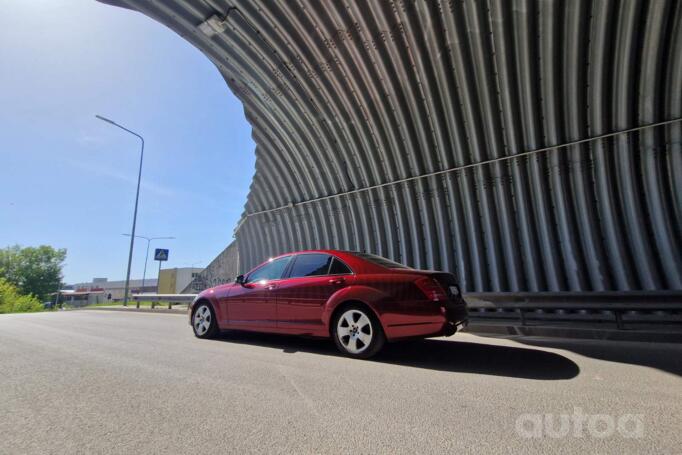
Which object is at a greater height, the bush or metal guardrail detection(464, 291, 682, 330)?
the bush

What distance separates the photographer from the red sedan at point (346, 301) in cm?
365

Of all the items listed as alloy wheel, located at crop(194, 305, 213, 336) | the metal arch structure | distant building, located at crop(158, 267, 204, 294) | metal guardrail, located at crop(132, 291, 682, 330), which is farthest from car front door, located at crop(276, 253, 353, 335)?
distant building, located at crop(158, 267, 204, 294)

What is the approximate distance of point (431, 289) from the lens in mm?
3674

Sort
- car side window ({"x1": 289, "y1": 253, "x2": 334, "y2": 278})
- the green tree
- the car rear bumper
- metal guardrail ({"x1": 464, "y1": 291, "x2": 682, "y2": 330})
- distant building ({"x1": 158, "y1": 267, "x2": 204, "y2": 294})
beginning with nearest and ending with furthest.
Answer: the car rear bumper → car side window ({"x1": 289, "y1": 253, "x2": 334, "y2": 278}) → metal guardrail ({"x1": 464, "y1": 291, "x2": 682, "y2": 330}) → distant building ({"x1": 158, "y1": 267, "x2": 204, "y2": 294}) → the green tree

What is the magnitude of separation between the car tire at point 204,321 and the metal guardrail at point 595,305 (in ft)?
15.1

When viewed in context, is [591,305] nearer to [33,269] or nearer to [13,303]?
[13,303]

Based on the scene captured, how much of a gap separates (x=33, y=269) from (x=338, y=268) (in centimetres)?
7593

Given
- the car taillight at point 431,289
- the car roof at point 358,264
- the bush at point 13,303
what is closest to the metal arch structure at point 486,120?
the car taillight at point 431,289

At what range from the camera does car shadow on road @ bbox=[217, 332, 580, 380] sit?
321 cm

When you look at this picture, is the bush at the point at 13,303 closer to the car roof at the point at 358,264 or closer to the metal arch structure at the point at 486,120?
the metal arch structure at the point at 486,120

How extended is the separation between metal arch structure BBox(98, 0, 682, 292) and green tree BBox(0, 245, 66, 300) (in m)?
67.2

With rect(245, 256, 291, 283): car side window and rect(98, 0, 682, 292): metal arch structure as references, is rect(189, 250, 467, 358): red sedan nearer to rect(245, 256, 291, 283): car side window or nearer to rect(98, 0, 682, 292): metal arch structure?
rect(245, 256, 291, 283): car side window

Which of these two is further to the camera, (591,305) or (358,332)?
(591,305)

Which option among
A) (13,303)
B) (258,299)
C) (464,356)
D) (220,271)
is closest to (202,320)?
(258,299)
